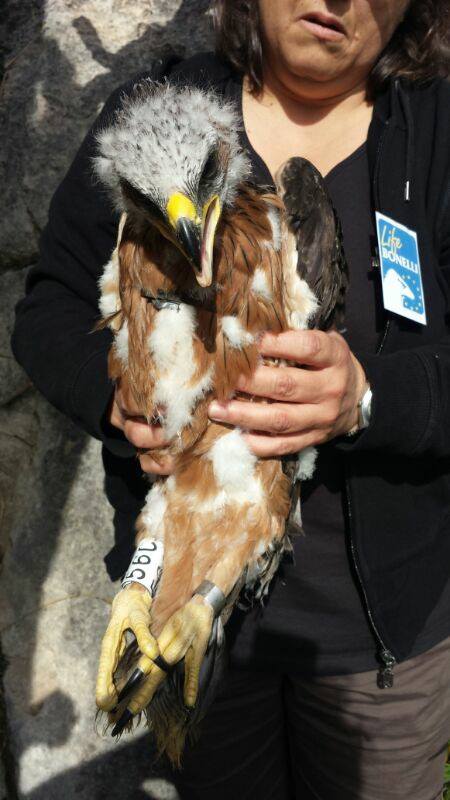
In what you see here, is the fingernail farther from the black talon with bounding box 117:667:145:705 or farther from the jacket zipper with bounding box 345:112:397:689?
the black talon with bounding box 117:667:145:705

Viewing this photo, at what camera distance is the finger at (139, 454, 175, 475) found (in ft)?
5.11

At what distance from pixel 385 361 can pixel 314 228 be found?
31 cm

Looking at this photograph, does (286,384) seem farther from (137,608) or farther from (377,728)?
(377,728)

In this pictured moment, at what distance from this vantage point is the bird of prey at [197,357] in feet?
4.84

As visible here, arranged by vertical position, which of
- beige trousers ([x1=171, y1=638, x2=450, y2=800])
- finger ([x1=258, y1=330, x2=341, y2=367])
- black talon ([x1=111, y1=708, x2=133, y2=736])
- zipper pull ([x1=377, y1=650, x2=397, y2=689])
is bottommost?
beige trousers ([x1=171, y1=638, x2=450, y2=800])

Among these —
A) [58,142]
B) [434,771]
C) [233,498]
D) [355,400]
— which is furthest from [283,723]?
[58,142]

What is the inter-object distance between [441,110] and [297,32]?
1.17ft

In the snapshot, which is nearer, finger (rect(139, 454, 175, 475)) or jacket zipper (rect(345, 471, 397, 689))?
finger (rect(139, 454, 175, 475))

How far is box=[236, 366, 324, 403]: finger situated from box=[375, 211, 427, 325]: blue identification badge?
258mm

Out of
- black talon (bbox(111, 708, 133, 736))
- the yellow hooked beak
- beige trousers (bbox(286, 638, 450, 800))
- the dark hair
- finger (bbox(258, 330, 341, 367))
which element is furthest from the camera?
beige trousers (bbox(286, 638, 450, 800))

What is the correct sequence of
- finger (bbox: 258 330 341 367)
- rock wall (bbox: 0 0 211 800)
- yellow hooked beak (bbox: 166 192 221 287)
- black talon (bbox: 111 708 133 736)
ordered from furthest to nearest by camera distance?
1. rock wall (bbox: 0 0 211 800)
2. black talon (bbox: 111 708 133 736)
3. finger (bbox: 258 330 341 367)
4. yellow hooked beak (bbox: 166 192 221 287)

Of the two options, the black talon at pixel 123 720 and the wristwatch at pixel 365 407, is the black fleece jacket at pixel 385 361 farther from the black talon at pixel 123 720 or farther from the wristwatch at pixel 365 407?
the black talon at pixel 123 720

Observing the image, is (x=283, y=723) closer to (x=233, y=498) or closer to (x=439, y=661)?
(x=439, y=661)

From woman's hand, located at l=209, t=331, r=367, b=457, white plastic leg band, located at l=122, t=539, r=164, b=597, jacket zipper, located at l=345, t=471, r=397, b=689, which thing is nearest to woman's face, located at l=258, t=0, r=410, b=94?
woman's hand, located at l=209, t=331, r=367, b=457
